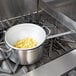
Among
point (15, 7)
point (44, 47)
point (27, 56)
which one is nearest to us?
point (27, 56)

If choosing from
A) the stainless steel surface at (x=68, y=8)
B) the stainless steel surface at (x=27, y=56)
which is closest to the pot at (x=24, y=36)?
the stainless steel surface at (x=27, y=56)

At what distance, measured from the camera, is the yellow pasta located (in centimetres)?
70

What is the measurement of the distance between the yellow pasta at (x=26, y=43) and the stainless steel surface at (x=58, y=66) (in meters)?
0.11

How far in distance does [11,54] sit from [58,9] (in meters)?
0.34

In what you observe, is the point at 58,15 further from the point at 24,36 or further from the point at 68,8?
the point at 24,36

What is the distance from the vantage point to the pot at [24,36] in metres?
0.63

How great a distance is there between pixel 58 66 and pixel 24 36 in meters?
0.22

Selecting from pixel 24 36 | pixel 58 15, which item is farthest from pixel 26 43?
pixel 58 15

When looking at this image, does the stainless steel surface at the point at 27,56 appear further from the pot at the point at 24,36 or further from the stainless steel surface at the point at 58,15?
the stainless steel surface at the point at 58,15

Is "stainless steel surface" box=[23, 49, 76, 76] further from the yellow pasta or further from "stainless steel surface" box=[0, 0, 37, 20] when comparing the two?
"stainless steel surface" box=[0, 0, 37, 20]

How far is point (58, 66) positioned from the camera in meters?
0.65

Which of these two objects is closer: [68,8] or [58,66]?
[58,66]

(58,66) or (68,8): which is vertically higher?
(68,8)

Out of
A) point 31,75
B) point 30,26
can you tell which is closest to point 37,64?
point 31,75
